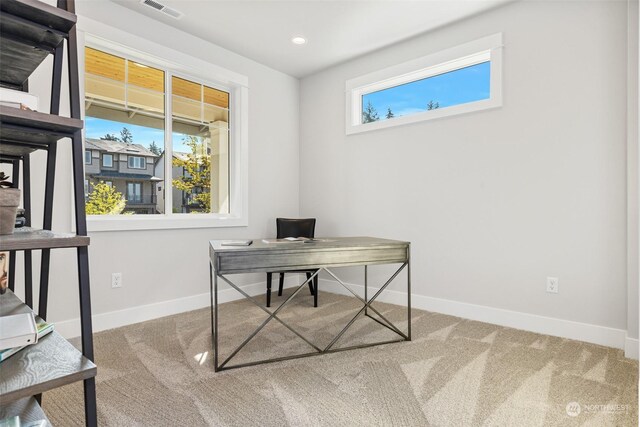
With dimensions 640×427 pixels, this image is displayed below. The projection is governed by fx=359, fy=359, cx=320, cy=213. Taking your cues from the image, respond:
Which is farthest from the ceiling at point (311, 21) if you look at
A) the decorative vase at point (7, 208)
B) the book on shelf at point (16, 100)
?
the decorative vase at point (7, 208)

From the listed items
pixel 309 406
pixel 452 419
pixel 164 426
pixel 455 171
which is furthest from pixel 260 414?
pixel 455 171

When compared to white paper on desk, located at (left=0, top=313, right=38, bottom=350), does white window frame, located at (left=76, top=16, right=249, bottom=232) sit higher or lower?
higher

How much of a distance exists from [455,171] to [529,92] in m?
0.83

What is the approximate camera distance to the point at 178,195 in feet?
11.5

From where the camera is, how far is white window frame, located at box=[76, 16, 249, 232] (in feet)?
9.25

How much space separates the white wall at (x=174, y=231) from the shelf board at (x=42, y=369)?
1959 mm

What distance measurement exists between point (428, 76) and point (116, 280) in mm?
3349

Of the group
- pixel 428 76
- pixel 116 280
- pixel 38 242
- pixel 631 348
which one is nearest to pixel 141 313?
pixel 116 280

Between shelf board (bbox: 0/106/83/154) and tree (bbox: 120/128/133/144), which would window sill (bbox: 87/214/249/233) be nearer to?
tree (bbox: 120/128/133/144)

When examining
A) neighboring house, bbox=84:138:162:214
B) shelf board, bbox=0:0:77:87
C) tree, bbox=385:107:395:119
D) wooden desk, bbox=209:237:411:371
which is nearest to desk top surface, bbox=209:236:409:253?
wooden desk, bbox=209:237:411:371

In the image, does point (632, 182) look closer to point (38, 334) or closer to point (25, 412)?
point (38, 334)

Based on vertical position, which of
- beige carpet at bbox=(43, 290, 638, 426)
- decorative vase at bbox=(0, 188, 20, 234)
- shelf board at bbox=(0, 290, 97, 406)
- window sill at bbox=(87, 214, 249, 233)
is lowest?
beige carpet at bbox=(43, 290, 638, 426)

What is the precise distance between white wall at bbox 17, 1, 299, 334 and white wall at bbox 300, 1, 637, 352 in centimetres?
104

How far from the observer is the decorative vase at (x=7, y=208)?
0.97 m
